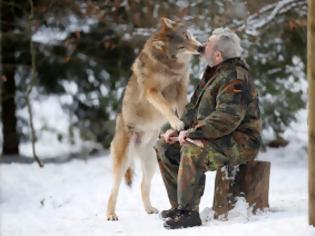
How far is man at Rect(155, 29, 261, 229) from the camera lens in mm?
4332

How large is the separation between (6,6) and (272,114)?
209 inches

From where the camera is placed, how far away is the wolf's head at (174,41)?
18.6 ft

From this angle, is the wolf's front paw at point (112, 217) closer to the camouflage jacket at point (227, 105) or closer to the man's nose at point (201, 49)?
the camouflage jacket at point (227, 105)

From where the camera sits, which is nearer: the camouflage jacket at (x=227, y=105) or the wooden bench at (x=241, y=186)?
the camouflage jacket at (x=227, y=105)

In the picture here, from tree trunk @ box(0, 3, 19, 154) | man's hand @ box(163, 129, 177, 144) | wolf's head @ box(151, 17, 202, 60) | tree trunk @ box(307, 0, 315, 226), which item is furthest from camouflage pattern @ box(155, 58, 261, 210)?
tree trunk @ box(0, 3, 19, 154)

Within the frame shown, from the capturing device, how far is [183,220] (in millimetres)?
4328

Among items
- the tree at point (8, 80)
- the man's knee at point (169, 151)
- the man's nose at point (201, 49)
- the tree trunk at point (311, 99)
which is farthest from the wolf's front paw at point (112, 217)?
the tree at point (8, 80)

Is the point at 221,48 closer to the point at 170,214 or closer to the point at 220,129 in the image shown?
the point at 220,129

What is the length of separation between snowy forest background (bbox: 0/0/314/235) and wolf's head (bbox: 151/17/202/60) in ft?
7.15

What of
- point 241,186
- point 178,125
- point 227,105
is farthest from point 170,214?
point 227,105

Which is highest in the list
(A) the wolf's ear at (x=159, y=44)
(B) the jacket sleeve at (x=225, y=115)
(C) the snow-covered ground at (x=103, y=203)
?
(A) the wolf's ear at (x=159, y=44)

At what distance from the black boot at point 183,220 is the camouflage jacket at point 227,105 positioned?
1.92ft

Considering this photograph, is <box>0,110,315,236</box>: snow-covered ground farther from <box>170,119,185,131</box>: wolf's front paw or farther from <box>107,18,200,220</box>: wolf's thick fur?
<box>170,119,185,131</box>: wolf's front paw

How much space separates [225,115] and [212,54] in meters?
0.59
